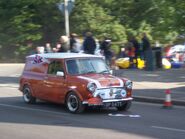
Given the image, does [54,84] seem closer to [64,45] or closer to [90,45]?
[64,45]

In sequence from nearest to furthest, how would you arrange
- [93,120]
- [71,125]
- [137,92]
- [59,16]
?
[71,125], [93,120], [137,92], [59,16]

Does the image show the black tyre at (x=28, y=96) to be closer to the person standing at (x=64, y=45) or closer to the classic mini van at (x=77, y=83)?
the classic mini van at (x=77, y=83)

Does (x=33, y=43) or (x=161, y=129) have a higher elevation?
(x=33, y=43)

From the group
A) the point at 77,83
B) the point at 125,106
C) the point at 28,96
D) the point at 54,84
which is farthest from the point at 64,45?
the point at 77,83

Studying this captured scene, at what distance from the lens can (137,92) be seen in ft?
67.2

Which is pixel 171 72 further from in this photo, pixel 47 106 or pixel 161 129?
pixel 161 129

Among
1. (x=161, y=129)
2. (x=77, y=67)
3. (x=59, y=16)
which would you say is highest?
(x=59, y=16)

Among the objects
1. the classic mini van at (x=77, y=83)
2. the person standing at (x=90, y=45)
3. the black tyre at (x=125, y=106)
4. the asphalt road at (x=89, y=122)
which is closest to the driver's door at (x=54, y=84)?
the classic mini van at (x=77, y=83)

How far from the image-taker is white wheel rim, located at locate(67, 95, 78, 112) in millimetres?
15586

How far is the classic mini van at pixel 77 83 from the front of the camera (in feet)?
50.1

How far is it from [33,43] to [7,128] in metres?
32.6

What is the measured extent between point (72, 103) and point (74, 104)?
0.30 ft

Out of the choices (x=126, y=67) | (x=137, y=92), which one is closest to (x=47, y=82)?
(x=137, y=92)

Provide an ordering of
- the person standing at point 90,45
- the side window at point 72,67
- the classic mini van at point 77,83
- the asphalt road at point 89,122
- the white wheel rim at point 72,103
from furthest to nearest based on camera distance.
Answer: the person standing at point 90,45 < the side window at point 72,67 < the white wheel rim at point 72,103 < the classic mini van at point 77,83 < the asphalt road at point 89,122
